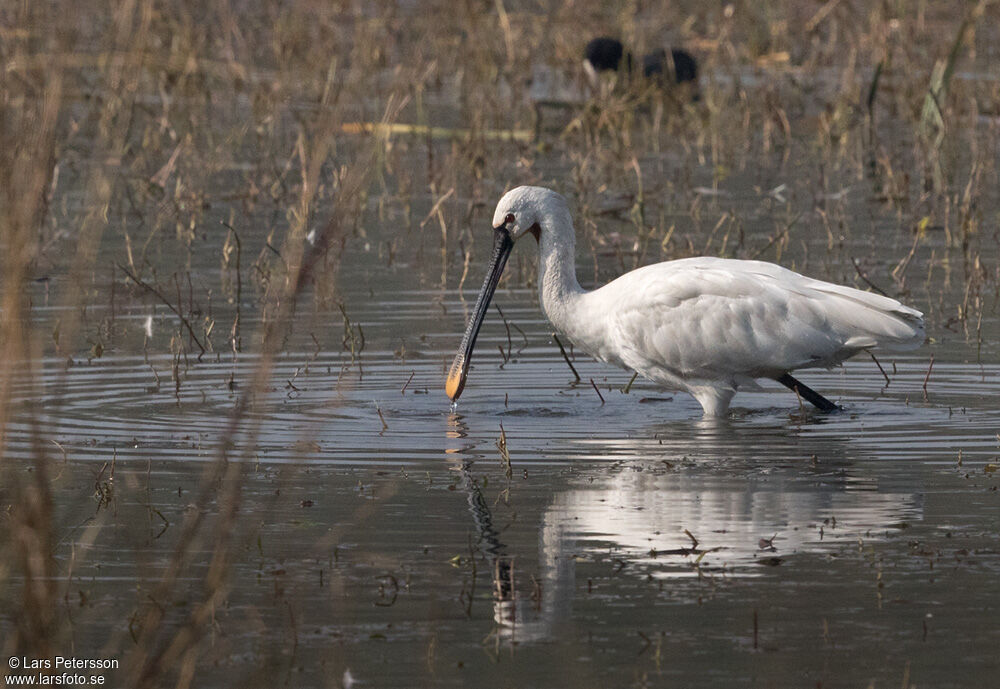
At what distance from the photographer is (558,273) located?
8.94 meters

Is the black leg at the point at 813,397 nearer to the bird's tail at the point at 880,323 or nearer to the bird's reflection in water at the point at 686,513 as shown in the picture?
the bird's tail at the point at 880,323

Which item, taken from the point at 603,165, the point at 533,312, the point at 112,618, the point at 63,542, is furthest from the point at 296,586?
the point at 603,165

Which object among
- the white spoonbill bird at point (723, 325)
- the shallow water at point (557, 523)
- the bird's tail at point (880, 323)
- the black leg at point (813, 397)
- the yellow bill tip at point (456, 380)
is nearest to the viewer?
the shallow water at point (557, 523)

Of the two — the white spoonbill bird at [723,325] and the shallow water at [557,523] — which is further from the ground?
the white spoonbill bird at [723,325]

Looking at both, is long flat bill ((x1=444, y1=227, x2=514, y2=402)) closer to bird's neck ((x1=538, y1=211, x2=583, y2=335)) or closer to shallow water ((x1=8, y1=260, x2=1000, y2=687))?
shallow water ((x1=8, y1=260, x2=1000, y2=687))

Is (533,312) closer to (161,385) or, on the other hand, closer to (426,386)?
(426,386)

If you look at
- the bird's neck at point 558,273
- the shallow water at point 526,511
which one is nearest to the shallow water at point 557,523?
the shallow water at point 526,511

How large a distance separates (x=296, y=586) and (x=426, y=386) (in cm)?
379

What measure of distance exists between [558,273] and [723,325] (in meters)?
0.90

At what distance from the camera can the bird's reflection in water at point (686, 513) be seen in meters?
5.44

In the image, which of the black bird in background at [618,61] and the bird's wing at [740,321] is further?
the black bird in background at [618,61]

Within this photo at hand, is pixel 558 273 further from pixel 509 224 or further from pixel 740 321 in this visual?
pixel 740 321

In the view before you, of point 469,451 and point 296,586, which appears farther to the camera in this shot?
point 469,451

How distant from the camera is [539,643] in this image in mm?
4867
